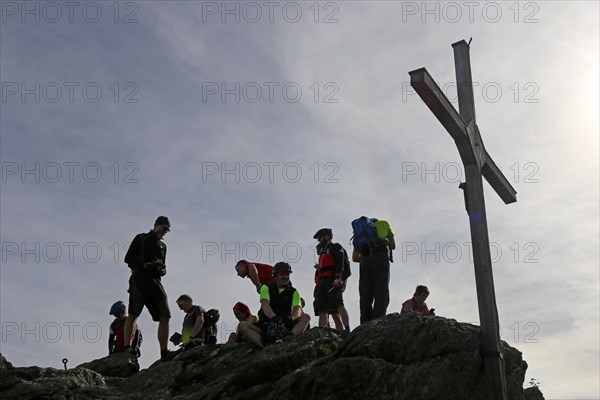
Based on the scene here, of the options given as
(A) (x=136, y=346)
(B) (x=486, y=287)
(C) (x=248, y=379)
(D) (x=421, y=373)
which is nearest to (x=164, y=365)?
(A) (x=136, y=346)

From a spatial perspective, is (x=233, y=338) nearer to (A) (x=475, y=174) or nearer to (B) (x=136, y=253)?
(B) (x=136, y=253)

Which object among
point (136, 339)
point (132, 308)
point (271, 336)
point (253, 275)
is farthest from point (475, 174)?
point (136, 339)

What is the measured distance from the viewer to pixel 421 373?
8281 mm

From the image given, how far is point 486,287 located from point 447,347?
0.89 m

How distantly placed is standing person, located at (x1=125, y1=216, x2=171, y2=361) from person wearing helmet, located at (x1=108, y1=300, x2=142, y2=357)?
0.58 m

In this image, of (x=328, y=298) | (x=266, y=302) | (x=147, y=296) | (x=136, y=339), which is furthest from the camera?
(x=136, y=339)

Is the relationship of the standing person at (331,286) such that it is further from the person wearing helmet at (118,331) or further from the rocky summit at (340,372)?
the person wearing helmet at (118,331)

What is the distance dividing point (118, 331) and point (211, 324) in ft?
6.05

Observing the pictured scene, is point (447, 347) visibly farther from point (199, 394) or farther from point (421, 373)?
point (199, 394)

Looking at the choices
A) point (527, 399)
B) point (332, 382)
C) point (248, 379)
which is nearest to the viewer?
point (332, 382)

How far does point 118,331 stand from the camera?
1339 centimetres

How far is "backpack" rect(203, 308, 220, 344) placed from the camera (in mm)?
13094

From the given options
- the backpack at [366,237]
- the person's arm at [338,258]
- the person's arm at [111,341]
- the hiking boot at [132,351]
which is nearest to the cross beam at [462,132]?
the backpack at [366,237]

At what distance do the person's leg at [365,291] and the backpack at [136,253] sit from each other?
390cm
